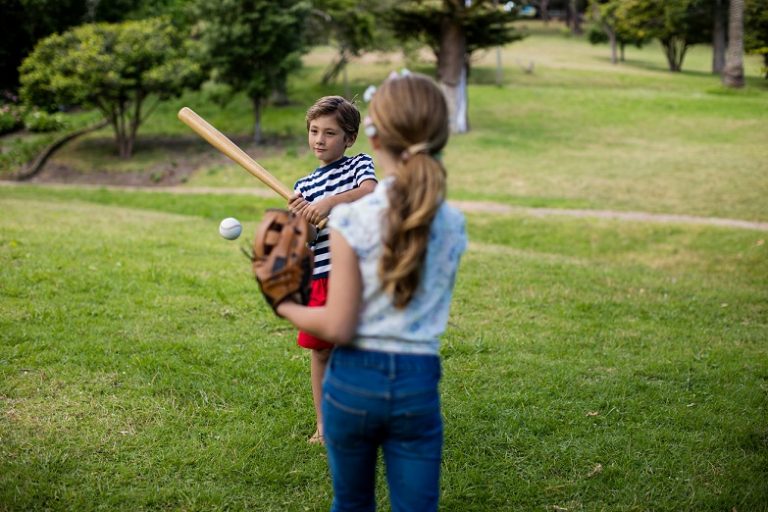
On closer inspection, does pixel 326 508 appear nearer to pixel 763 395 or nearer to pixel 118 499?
pixel 118 499

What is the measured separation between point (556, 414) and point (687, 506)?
107cm

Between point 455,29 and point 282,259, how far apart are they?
1865 centimetres

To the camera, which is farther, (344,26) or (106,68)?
(344,26)

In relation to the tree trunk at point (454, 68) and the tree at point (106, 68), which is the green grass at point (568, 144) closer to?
the tree trunk at point (454, 68)

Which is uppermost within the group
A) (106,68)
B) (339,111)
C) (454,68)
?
(106,68)

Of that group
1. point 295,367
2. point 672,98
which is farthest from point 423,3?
point 295,367

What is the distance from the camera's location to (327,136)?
12.2 feet

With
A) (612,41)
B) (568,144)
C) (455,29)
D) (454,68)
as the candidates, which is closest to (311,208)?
(568,144)

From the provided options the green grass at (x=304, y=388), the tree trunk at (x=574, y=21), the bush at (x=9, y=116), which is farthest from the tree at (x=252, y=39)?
the tree trunk at (x=574, y=21)

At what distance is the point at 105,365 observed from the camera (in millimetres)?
4953

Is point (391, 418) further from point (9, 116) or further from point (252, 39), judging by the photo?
point (9, 116)

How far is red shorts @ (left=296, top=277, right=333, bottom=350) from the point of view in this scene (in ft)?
12.1

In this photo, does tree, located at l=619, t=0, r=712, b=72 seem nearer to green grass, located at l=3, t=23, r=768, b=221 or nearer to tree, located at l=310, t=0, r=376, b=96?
green grass, located at l=3, t=23, r=768, b=221

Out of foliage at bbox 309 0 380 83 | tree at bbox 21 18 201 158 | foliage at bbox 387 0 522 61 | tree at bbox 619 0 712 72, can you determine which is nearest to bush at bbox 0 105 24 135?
tree at bbox 21 18 201 158
